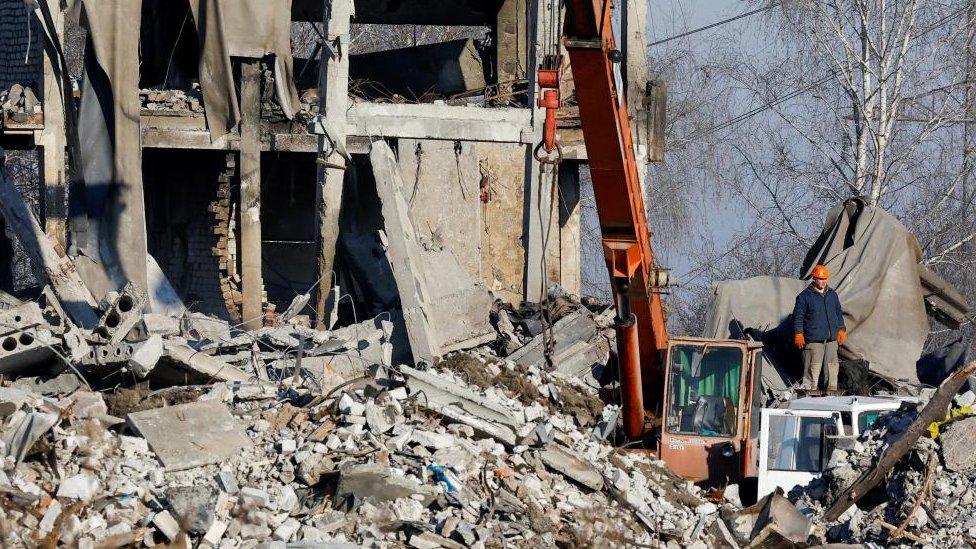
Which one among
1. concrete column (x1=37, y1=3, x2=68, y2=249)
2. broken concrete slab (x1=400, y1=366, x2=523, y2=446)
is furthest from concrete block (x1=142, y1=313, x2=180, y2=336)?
concrete column (x1=37, y1=3, x2=68, y2=249)

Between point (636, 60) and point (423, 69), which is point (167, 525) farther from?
point (423, 69)

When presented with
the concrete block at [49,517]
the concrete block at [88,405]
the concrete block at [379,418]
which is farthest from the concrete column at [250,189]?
the concrete block at [49,517]

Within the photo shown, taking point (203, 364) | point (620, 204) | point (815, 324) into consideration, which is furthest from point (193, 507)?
point (815, 324)

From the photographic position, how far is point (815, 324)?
13.0 m

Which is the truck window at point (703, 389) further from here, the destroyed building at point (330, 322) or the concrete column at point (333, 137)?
the concrete column at point (333, 137)

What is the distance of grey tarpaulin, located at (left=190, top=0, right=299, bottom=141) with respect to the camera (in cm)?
1633

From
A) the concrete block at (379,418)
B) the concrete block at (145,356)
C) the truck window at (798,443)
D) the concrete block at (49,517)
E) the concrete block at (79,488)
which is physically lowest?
the truck window at (798,443)

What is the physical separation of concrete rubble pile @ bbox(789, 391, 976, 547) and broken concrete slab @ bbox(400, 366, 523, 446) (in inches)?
94.7

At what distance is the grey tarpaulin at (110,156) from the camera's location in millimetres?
13680

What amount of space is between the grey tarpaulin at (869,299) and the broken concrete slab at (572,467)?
486cm

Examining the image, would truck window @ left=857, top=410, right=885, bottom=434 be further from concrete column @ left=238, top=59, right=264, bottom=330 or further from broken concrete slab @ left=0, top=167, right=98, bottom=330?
concrete column @ left=238, top=59, right=264, bottom=330

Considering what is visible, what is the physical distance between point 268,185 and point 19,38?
428 cm

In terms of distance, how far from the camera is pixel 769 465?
Answer: 1081 cm

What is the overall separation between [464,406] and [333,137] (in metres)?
5.93
